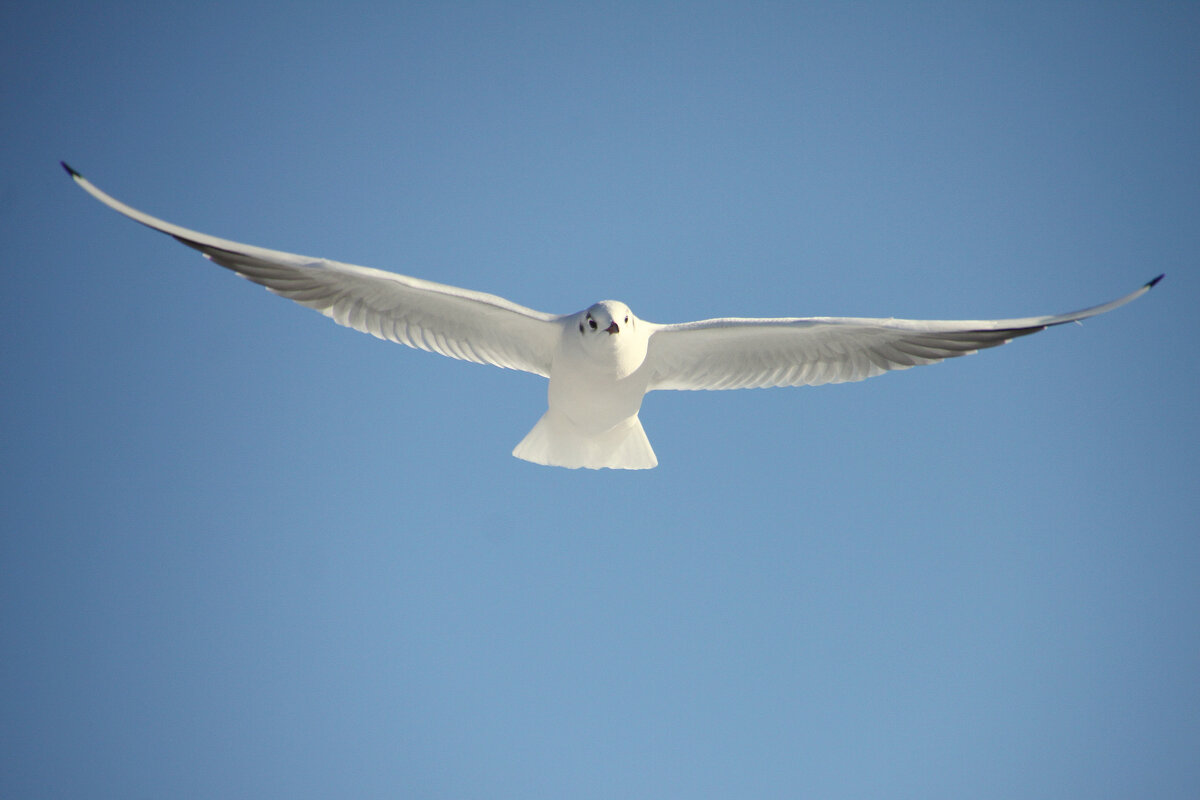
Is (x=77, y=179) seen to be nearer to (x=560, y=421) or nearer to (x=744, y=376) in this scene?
(x=560, y=421)

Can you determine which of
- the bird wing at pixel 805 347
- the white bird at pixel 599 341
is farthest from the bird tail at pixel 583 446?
the bird wing at pixel 805 347

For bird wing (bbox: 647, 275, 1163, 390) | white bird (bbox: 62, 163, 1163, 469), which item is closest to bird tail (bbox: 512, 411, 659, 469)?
white bird (bbox: 62, 163, 1163, 469)

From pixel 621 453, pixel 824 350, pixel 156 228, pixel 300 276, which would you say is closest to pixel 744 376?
pixel 824 350

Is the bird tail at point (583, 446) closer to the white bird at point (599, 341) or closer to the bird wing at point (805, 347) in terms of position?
the white bird at point (599, 341)

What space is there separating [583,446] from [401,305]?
5.10ft

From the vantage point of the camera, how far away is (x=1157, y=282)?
5.64 m

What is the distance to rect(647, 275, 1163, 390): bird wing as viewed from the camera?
6129mm

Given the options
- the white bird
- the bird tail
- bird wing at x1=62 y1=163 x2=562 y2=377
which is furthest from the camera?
the bird tail

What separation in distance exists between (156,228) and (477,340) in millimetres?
2202

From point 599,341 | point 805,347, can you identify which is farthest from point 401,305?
point 805,347

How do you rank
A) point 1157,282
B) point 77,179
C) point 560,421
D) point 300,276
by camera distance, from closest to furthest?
1. point 77,179
2. point 1157,282
3. point 300,276
4. point 560,421

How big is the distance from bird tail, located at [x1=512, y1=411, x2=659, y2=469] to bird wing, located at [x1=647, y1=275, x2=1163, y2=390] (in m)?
0.48

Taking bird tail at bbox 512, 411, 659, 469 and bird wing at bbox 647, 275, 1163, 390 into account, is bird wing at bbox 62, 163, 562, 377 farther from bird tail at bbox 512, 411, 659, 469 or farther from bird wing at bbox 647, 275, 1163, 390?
bird wing at bbox 647, 275, 1163, 390

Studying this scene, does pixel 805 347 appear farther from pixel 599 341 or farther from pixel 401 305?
pixel 401 305
